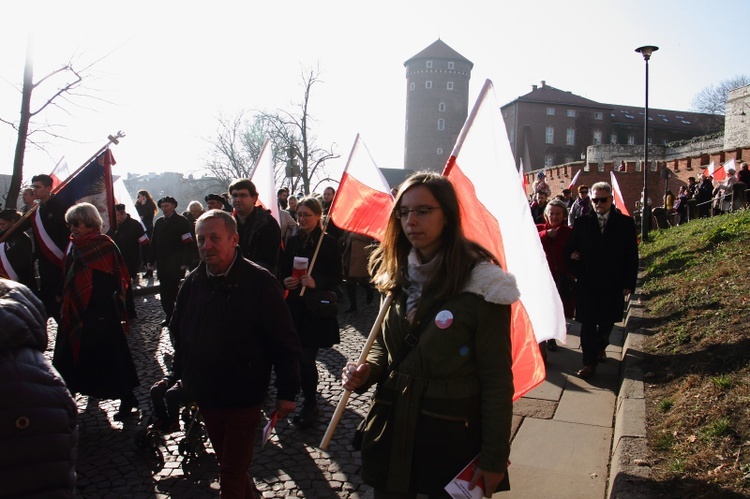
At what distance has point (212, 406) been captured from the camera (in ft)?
9.69

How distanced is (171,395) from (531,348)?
2.29m

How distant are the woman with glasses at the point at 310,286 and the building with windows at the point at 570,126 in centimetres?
6524

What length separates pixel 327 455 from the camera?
421cm

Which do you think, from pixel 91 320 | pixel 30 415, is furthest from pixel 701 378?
Result: pixel 91 320

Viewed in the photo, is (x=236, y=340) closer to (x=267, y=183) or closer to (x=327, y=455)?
(x=327, y=455)

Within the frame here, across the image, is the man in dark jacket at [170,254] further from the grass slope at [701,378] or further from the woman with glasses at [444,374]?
the woman with glasses at [444,374]

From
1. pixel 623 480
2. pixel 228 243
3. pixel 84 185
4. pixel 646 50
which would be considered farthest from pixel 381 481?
pixel 646 50

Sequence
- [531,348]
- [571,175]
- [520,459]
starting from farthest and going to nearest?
[571,175], [520,459], [531,348]

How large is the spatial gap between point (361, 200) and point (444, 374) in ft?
10.3

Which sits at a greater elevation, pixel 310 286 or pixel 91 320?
pixel 310 286

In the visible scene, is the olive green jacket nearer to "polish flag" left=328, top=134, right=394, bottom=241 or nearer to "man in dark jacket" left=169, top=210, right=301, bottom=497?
"man in dark jacket" left=169, top=210, right=301, bottom=497

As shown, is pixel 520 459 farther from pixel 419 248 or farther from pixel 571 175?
pixel 571 175

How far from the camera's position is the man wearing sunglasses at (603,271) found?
594 centimetres

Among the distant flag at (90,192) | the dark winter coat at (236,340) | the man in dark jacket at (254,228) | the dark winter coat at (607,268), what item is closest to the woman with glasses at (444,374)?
the dark winter coat at (236,340)
